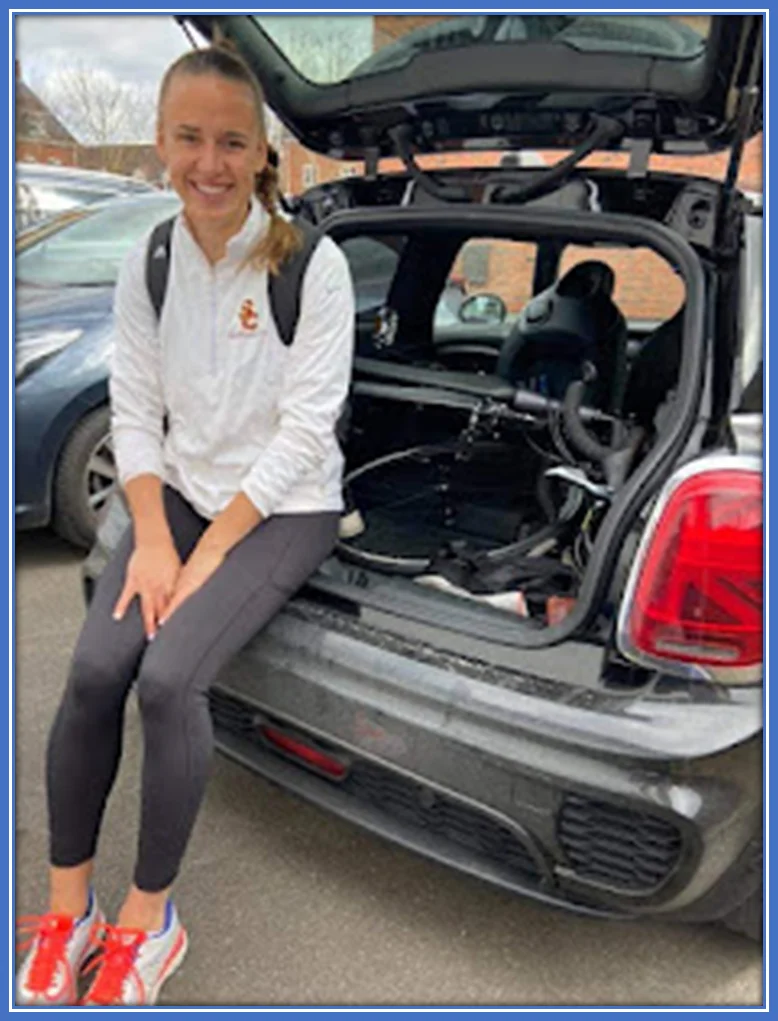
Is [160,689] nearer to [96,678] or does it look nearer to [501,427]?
[96,678]

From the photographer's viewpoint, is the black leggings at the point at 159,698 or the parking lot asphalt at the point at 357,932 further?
the parking lot asphalt at the point at 357,932

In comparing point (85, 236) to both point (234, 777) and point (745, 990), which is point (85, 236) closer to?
point (234, 777)

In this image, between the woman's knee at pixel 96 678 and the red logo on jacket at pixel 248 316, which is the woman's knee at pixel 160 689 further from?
the red logo on jacket at pixel 248 316

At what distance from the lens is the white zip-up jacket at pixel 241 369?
6.11ft

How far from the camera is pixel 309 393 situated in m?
1.86

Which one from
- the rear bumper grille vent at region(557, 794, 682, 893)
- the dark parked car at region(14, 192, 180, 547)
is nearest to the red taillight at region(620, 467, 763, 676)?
the rear bumper grille vent at region(557, 794, 682, 893)

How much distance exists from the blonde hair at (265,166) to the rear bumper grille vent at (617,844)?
123 cm

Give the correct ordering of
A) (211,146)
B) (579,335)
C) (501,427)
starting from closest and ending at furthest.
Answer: (211,146) < (501,427) < (579,335)

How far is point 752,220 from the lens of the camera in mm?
1961

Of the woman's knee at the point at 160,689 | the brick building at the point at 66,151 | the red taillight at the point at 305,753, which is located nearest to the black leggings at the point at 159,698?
the woman's knee at the point at 160,689

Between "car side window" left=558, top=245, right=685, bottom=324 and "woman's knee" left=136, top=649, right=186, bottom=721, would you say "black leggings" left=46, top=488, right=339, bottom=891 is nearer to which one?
"woman's knee" left=136, top=649, right=186, bottom=721

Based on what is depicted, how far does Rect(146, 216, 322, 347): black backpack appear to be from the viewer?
1869 millimetres

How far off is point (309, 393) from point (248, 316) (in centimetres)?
21

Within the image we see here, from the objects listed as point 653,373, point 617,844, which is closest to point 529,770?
point 617,844
